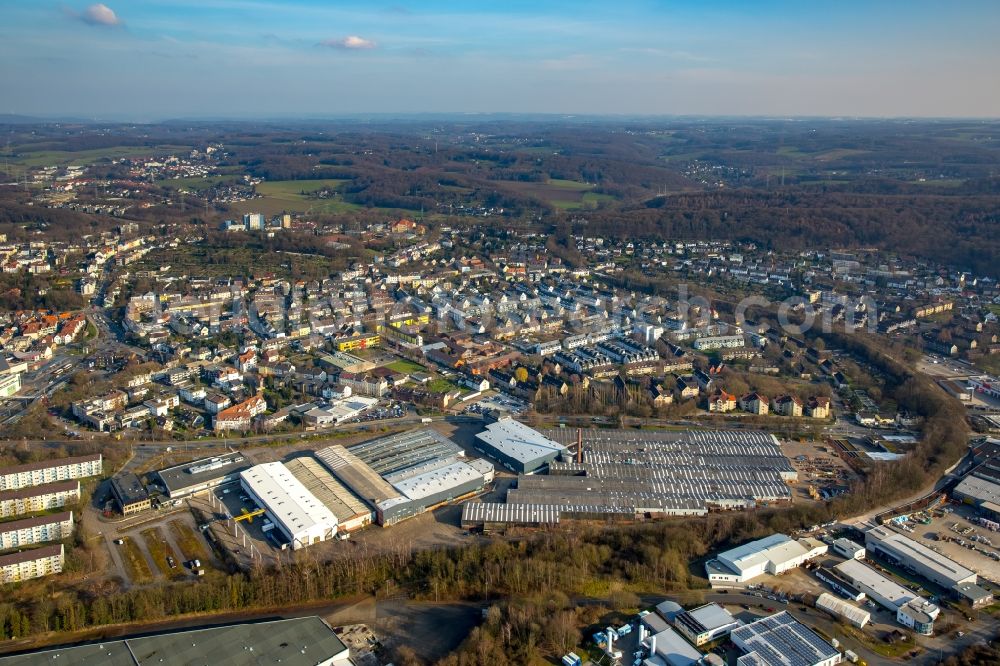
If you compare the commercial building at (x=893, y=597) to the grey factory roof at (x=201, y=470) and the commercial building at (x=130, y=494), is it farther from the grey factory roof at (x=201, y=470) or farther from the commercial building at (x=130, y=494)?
the commercial building at (x=130, y=494)

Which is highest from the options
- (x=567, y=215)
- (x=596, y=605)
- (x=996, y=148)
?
(x=996, y=148)

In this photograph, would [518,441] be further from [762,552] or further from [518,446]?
[762,552]

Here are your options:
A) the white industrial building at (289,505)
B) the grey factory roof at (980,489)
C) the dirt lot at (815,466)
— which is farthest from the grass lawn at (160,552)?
the grey factory roof at (980,489)

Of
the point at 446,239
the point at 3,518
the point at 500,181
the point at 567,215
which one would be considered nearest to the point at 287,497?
the point at 3,518

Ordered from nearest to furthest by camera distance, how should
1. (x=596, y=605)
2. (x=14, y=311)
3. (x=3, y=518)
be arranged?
(x=596, y=605) → (x=3, y=518) → (x=14, y=311)

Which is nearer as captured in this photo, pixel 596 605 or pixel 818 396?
pixel 596 605

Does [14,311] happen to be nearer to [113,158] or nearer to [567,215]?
[567,215]

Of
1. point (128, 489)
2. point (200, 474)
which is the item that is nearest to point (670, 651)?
point (200, 474)
